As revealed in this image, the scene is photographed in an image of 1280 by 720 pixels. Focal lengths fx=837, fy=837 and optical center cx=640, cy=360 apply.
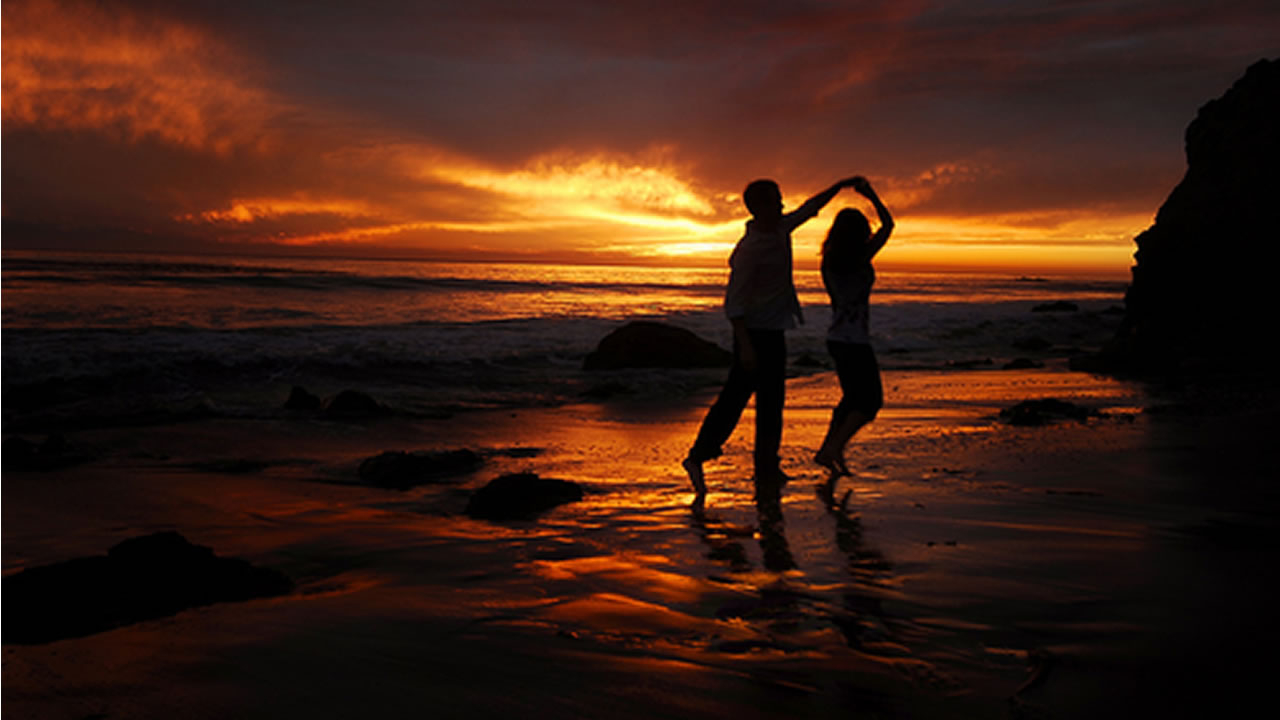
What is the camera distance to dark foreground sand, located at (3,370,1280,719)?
2.25m

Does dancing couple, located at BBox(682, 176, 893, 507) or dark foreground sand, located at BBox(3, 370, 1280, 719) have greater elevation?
dancing couple, located at BBox(682, 176, 893, 507)

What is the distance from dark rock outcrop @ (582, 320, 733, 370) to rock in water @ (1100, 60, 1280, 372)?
6.82 m

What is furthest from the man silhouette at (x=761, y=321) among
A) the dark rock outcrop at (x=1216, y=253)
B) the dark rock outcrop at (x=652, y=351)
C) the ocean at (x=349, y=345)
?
the dark rock outcrop at (x=652, y=351)

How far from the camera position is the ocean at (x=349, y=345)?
39.7 feet

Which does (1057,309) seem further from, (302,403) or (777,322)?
(777,322)

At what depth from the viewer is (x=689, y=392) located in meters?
12.9

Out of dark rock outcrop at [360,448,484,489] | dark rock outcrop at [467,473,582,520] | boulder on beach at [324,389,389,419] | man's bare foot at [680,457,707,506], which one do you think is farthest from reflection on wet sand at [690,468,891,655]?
boulder on beach at [324,389,389,419]

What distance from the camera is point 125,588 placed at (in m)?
3.09

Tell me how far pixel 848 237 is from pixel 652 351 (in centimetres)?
1026

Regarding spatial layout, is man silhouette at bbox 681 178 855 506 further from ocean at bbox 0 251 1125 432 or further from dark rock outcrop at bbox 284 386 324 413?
dark rock outcrop at bbox 284 386 324 413

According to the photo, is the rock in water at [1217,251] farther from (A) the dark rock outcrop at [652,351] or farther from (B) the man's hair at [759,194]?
(B) the man's hair at [759,194]

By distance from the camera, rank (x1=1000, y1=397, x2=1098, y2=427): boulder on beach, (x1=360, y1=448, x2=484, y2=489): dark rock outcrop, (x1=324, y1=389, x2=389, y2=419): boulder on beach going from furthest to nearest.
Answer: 1. (x1=324, y1=389, x2=389, y2=419): boulder on beach
2. (x1=1000, y1=397, x2=1098, y2=427): boulder on beach
3. (x1=360, y1=448, x2=484, y2=489): dark rock outcrop

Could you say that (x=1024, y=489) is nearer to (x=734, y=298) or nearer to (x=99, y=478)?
(x=734, y=298)

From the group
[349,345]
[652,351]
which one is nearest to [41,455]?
[652,351]
